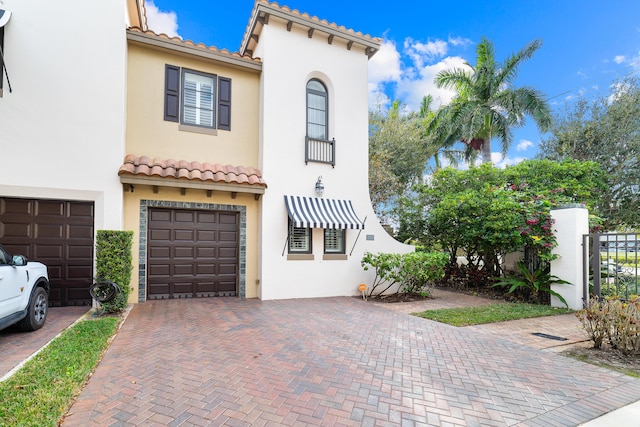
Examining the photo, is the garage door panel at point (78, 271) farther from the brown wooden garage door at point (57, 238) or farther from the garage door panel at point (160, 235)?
the garage door panel at point (160, 235)

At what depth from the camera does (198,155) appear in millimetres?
10711

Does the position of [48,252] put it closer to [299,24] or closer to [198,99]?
[198,99]

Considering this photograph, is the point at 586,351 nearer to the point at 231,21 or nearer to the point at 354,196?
the point at 354,196

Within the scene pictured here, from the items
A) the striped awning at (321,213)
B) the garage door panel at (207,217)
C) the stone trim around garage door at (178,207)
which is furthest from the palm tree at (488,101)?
the garage door panel at (207,217)

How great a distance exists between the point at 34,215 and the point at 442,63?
22.6 meters

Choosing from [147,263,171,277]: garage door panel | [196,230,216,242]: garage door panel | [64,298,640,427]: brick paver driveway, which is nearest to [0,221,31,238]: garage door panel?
[147,263,171,277]: garage door panel

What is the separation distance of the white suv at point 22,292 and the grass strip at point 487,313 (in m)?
8.77

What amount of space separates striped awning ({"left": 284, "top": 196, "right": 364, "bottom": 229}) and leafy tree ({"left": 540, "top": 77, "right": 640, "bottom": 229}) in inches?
535

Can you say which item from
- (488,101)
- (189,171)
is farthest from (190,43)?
(488,101)

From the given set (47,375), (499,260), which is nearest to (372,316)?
(47,375)

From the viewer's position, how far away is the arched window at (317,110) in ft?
39.4

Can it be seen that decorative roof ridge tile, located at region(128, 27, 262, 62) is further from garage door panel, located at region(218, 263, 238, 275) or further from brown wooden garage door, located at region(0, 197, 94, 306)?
garage door panel, located at region(218, 263, 238, 275)

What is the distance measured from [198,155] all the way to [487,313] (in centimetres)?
1005

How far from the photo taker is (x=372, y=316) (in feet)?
28.1
